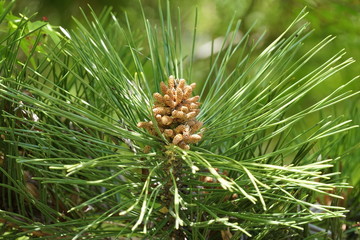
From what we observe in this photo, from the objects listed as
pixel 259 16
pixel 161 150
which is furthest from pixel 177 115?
pixel 259 16

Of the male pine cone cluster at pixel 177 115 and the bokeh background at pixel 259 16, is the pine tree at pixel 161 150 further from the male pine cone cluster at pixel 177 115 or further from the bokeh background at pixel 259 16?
the bokeh background at pixel 259 16

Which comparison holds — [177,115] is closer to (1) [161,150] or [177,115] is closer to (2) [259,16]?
(1) [161,150]

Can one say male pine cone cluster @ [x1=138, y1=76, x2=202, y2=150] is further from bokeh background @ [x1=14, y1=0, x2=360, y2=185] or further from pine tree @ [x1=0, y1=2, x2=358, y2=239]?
bokeh background @ [x1=14, y1=0, x2=360, y2=185]

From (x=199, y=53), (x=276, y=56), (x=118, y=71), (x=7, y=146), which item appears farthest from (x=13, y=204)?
(x=199, y=53)

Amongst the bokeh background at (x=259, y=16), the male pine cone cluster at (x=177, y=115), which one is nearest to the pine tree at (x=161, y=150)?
the male pine cone cluster at (x=177, y=115)

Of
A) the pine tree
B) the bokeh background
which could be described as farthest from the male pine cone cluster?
the bokeh background

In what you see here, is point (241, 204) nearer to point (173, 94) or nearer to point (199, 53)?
point (173, 94)
